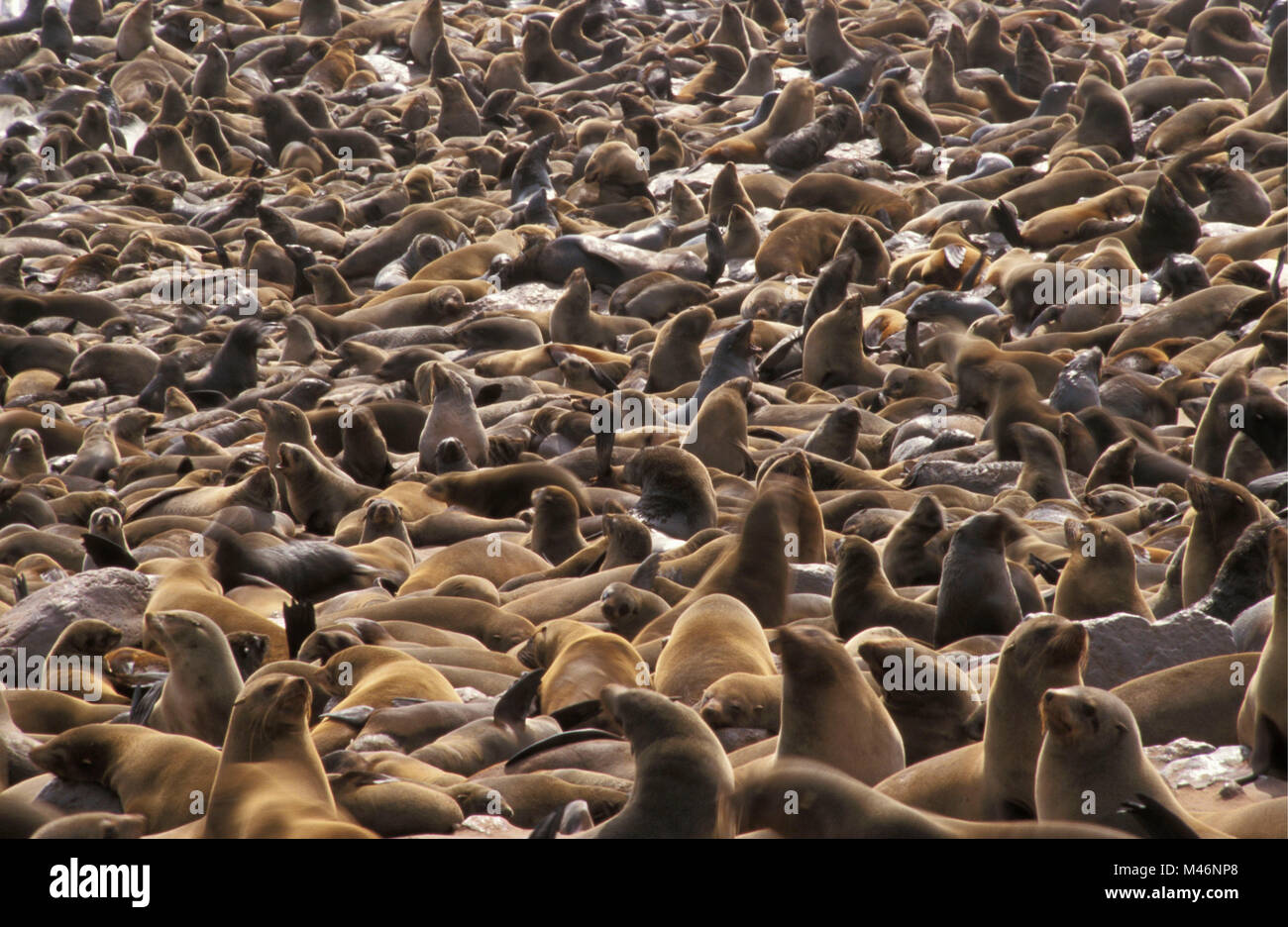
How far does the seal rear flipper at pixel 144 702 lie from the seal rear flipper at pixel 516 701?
4.62 feet

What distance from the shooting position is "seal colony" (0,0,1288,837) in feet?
14.7

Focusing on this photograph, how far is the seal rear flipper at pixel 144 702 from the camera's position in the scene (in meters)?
5.74

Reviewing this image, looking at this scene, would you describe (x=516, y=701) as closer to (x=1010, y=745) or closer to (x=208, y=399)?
(x=1010, y=745)

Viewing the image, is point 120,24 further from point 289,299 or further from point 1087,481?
point 1087,481

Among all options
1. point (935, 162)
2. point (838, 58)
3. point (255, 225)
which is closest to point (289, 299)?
point (255, 225)

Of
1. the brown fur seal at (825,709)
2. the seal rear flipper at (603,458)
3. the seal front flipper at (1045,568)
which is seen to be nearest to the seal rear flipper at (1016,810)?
the brown fur seal at (825,709)

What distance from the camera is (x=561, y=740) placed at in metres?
5.12

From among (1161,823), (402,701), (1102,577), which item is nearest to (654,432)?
(1102,577)

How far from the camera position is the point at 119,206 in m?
19.2

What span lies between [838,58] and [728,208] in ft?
22.7

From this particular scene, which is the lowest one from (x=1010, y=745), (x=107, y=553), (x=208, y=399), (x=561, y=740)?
(x=208, y=399)

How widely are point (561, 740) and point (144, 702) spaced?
175 centimetres
